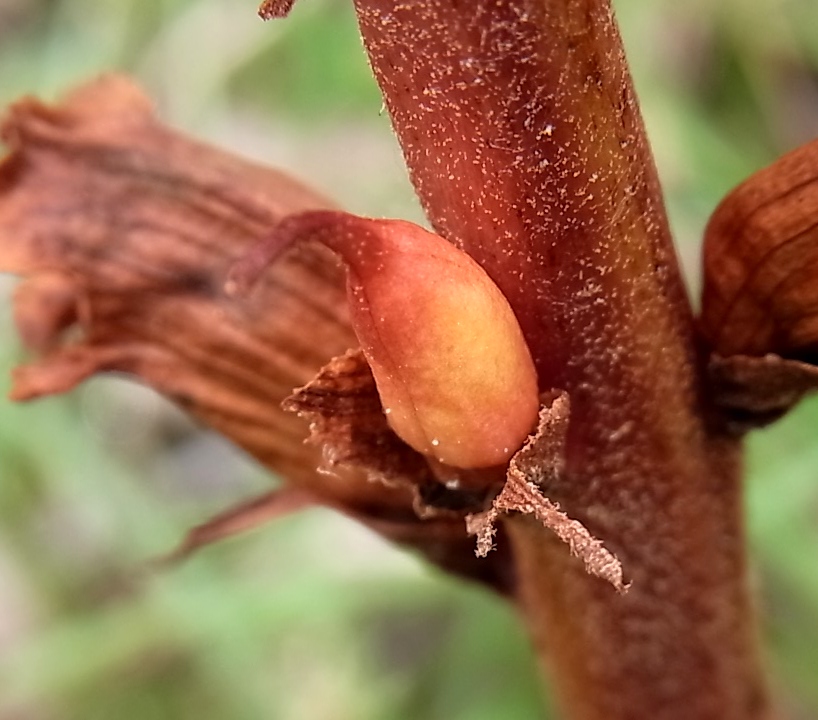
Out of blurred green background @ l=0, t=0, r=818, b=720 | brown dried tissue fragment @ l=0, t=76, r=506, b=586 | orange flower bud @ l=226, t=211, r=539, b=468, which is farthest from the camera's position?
blurred green background @ l=0, t=0, r=818, b=720

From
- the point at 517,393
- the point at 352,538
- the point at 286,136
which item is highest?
the point at 517,393

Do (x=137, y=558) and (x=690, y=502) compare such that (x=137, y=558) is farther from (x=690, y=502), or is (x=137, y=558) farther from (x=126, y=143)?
(x=690, y=502)

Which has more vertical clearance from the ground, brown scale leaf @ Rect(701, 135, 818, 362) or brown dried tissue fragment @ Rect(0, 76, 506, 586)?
brown scale leaf @ Rect(701, 135, 818, 362)

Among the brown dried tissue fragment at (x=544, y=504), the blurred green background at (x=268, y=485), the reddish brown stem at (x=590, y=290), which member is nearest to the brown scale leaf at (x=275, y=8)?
the reddish brown stem at (x=590, y=290)

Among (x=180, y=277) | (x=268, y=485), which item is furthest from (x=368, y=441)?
(x=268, y=485)

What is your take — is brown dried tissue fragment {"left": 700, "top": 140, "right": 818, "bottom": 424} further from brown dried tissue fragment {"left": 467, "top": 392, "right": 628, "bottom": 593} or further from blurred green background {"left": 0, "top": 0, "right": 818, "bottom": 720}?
blurred green background {"left": 0, "top": 0, "right": 818, "bottom": 720}

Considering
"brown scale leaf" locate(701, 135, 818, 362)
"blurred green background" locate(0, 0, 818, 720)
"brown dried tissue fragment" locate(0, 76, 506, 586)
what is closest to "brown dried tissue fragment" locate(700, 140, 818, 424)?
"brown scale leaf" locate(701, 135, 818, 362)

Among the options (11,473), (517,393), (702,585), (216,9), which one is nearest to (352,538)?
(11,473)
